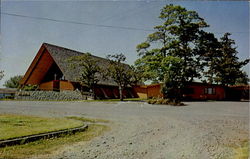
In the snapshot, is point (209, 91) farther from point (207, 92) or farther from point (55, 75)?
point (55, 75)

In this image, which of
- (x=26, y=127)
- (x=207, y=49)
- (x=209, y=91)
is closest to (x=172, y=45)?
(x=207, y=49)

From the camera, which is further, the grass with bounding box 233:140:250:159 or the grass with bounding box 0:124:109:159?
the grass with bounding box 233:140:250:159

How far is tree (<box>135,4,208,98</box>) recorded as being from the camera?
23.7 meters

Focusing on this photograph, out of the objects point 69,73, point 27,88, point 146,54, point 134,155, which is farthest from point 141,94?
point 134,155

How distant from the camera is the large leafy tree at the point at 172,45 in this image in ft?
77.9

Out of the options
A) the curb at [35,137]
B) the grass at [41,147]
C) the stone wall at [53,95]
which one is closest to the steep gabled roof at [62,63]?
the stone wall at [53,95]

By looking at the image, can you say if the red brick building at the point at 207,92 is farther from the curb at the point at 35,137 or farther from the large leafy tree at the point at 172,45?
the curb at the point at 35,137

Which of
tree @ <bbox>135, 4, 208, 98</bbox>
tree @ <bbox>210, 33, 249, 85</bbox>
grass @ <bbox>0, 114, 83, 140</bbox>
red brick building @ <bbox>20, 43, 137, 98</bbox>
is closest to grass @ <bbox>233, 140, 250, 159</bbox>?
grass @ <bbox>0, 114, 83, 140</bbox>

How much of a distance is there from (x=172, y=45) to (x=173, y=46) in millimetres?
333

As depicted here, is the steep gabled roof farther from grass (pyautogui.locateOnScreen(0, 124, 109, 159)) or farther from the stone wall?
grass (pyautogui.locateOnScreen(0, 124, 109, 159))

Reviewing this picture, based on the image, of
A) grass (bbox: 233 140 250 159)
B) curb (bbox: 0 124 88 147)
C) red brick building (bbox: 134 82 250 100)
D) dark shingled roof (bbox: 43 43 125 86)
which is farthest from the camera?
red brick building (bbox: 134 82 250 100)

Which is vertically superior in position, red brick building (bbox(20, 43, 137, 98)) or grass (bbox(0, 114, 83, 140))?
red brick building (bbox(20, 43, 137, 98))

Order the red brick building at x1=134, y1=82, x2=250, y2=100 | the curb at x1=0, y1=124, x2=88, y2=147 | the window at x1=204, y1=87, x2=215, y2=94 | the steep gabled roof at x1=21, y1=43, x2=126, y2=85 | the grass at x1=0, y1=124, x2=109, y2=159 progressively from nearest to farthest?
the grass at x1=0, y1=124, x2=109, y2=159 → the curb at x1=0, y1=124, x2=88, y2=147 → the steep gabled roof at x1=21, y1=43, x2=126, y2=85 → the red brick building at x1=134, y1=82, x2=250, y2=100 → the window at x1=204, y1=87, x2=215, y2=94

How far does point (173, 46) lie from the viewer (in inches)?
965
